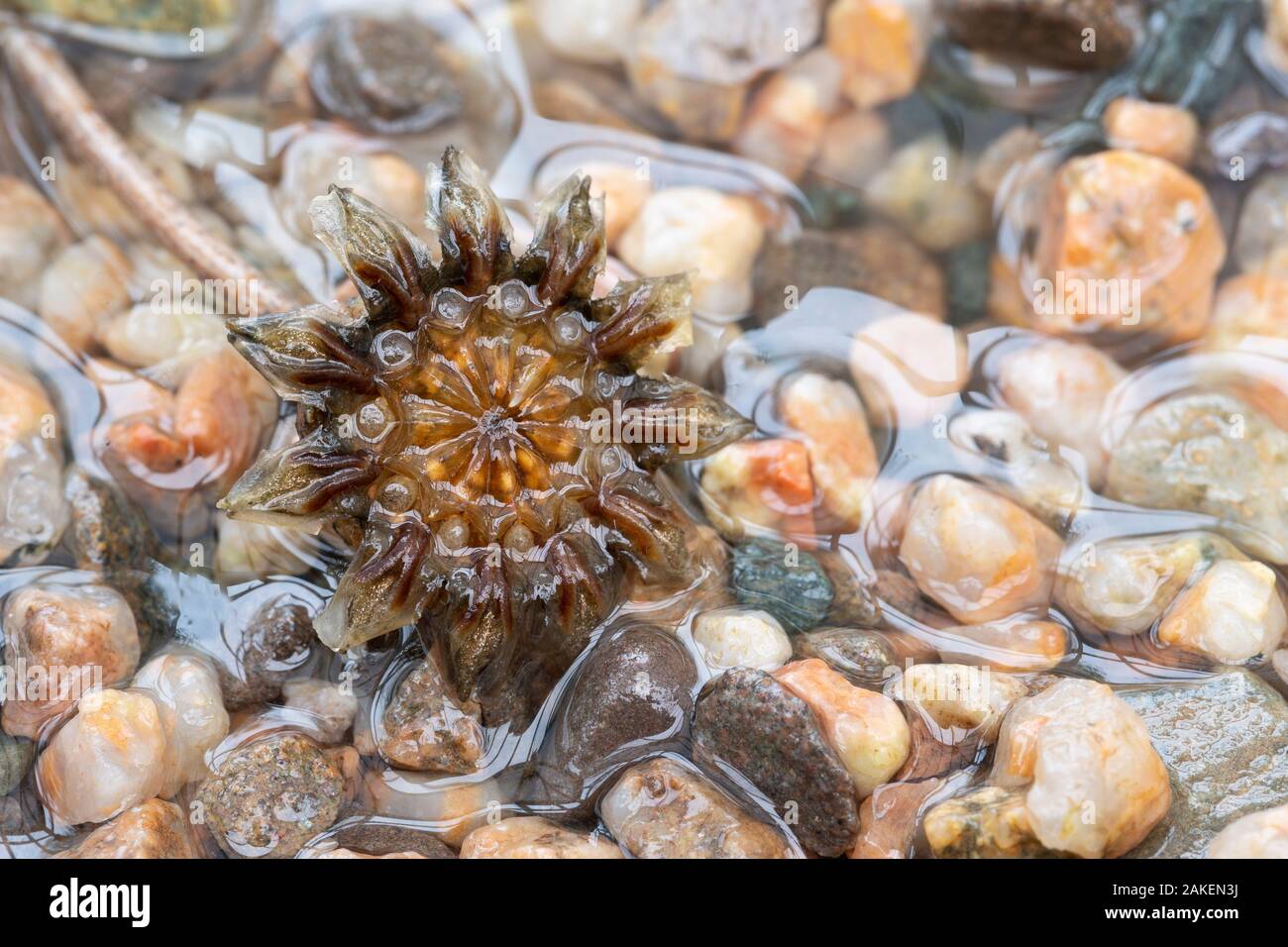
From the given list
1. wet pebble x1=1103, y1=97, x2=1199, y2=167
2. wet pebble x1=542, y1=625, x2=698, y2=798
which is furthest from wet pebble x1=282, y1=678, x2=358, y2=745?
wet pebble x1=1103, y1=97, x2=1199, y2=167

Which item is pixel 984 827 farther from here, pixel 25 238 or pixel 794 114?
pixel 25 238

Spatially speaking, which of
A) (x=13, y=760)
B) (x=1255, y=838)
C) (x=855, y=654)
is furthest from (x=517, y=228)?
(x=1255, y=838)

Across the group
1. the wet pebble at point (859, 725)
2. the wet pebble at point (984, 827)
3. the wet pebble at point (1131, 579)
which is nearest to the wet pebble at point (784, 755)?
the wet pebble at point (859, 725)

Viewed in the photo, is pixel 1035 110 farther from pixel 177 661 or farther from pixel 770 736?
pixel 177 661

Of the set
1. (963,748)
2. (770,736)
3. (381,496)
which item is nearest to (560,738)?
(770,736)

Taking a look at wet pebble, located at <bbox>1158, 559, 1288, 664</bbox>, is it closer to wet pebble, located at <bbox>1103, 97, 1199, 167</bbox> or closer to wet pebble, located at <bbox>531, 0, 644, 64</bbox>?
wet pebble, located at <bbox>1103, 97, 1199, 167</bbox>

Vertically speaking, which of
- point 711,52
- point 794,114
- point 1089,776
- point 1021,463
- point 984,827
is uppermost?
point 711,52

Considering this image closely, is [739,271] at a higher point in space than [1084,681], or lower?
higher
